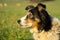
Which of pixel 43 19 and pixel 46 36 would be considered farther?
pixel 46 36

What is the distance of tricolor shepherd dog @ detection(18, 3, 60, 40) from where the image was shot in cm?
698

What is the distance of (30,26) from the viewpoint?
7199 mm

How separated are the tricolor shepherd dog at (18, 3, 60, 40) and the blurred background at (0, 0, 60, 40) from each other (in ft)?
6.31

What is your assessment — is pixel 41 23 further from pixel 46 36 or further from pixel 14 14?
pixel 14 14

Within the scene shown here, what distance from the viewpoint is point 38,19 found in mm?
7066

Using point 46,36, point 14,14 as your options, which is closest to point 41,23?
point 46,36

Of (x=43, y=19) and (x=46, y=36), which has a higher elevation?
(x=43, y=19)

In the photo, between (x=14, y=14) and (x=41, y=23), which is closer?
(x=41, y=23)

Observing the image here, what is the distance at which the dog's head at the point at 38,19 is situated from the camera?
6.98 metres

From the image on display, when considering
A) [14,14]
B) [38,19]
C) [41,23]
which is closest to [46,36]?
[41,23]

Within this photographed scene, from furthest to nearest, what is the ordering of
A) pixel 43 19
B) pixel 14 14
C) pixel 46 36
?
pixel 14 14, pixel 46 36, pixel 43 19

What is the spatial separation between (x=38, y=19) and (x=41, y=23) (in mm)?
107

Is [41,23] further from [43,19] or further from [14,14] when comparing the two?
[14,14]

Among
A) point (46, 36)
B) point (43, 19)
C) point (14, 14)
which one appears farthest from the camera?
point (14, 14)
